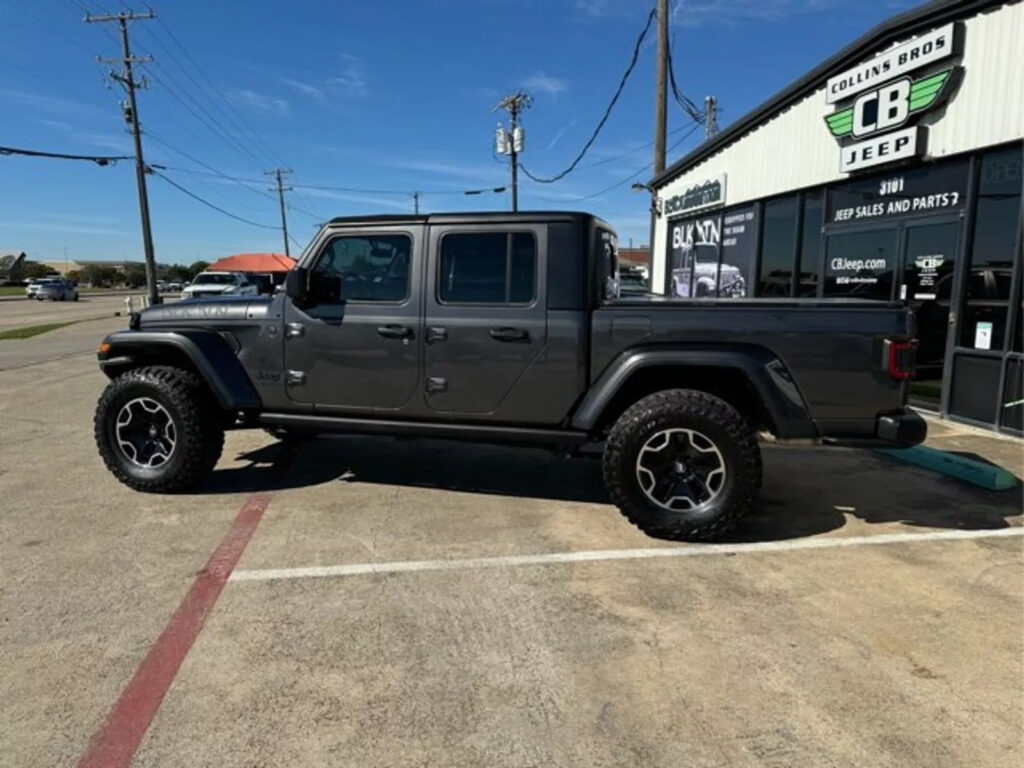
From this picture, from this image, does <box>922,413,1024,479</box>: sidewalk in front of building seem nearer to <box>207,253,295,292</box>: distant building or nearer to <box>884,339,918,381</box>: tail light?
<box>884,339,918,381</box>: tail light

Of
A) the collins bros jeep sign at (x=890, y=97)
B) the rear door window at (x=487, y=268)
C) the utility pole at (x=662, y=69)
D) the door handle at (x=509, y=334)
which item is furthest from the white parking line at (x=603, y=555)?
the utility pole at (x=662, y=69)

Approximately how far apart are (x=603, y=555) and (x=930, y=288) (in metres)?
6.12

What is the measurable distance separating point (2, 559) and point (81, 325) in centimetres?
2308

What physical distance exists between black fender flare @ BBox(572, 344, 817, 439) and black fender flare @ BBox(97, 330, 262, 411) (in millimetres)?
2538

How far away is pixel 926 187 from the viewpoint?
25.5 ft

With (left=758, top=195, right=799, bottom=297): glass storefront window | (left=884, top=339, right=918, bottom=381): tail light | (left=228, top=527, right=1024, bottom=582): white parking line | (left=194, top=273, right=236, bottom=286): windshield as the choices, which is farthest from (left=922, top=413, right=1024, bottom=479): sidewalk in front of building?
(left=194, top=273, right=236, bottom=286): windshield

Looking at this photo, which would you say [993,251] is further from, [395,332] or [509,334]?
[395,332]

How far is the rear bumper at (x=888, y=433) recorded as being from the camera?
12.6 feet

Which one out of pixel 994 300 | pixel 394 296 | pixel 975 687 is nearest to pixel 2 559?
pixel 394 296

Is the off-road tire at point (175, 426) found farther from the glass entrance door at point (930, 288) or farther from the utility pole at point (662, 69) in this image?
the utility pole at point (662, 69)

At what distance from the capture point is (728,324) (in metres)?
4.03

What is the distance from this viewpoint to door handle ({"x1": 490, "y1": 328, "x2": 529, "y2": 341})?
4321 millimetres

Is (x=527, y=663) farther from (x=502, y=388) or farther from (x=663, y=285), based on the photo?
(x=663, y=285)

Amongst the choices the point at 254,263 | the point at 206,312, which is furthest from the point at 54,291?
the point at 206,312
